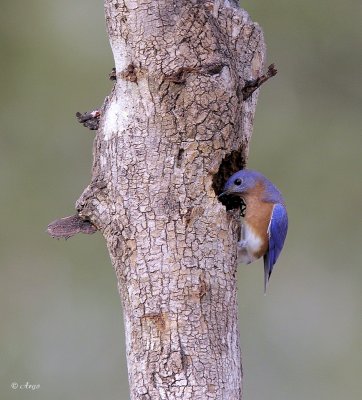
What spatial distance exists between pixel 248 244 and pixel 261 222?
0.18m

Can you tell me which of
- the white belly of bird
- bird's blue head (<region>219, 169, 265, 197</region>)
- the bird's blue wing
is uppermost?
bird's blue head (<region>219, 169, 265, 197</region>)

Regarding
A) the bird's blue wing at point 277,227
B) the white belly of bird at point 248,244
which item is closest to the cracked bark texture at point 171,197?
the white belly of bird at point 248,244

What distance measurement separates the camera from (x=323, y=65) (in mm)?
9398

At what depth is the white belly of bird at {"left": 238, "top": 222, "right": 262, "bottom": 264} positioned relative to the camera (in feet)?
16.4

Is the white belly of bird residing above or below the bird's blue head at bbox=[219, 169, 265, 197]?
below

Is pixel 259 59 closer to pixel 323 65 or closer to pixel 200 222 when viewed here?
pixel 200 222

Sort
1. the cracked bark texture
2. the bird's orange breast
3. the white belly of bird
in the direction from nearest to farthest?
the cracked bark texture → the white belly of bird → the bird's orange breast

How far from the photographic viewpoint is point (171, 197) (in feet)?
14.0

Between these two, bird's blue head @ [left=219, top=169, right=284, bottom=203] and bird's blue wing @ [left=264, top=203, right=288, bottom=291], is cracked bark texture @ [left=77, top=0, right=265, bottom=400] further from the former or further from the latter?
bird's blue wing @ [left=264, top=203, right=288, bottom=291]

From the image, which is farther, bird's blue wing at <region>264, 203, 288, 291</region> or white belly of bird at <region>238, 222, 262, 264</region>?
bird's blue wing at <region>264, 203, 288, 291</region>

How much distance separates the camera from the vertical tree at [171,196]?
4.15 meters

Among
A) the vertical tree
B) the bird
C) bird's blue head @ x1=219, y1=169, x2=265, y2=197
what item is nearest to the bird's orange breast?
the bird

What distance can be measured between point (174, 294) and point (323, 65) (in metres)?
5.69

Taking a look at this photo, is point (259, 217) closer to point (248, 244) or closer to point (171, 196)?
point (248, 244)
